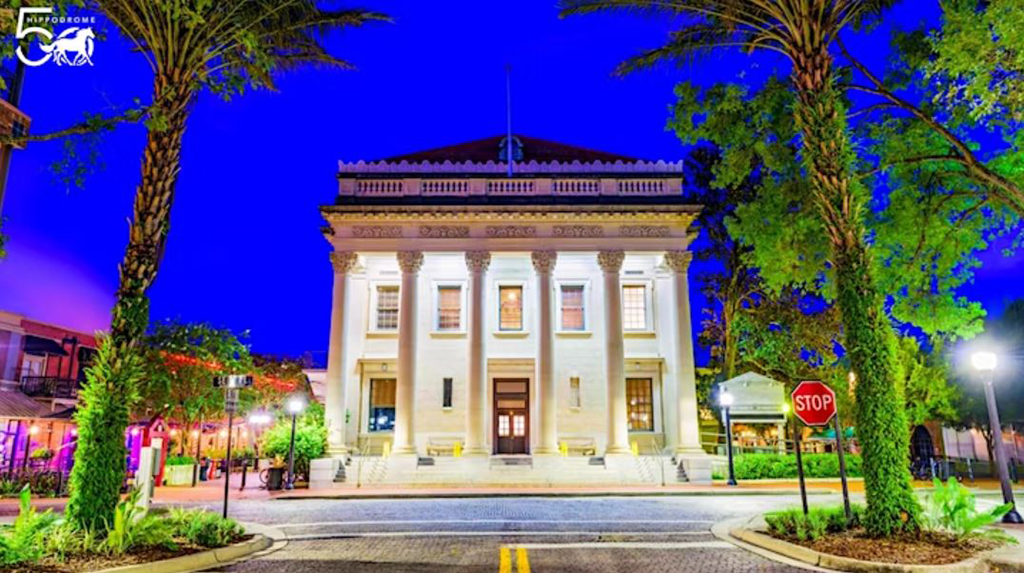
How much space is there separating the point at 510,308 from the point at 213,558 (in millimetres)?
21187

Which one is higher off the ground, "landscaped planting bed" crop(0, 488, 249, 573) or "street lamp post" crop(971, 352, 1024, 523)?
"street lamp post" crop(971, 352, 1024, 523)

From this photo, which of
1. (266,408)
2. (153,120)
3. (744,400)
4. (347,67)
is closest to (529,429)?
(744,400)

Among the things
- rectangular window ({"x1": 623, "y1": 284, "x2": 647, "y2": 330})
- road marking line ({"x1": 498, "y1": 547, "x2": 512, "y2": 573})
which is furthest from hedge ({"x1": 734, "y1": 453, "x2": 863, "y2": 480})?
road marking line ({"x1": 498, "y1": 547, "x2": 512, "y2": 573})

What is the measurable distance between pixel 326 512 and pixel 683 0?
44.6 feet

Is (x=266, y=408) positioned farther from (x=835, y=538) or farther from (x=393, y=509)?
(x=835, y=538)

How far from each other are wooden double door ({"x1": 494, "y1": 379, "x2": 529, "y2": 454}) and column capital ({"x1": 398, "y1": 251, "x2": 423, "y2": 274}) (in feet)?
21.3

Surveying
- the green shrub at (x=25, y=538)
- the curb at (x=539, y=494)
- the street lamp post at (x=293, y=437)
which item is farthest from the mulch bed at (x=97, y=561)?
the street lamp post at (x=293, y=437)

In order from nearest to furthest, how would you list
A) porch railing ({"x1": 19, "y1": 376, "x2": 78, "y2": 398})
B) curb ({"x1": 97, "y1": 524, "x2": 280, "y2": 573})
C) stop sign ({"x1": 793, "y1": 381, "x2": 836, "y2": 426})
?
1. curb ({"x1": 97, "y1": 524, "x2": 280, "y2": 573})
2. stop sign ({"x1": 793, "y1": 381, "x2": 836, "y2": 426})
3. porch railing ({"x1": 19, "y1": 376, "x2": 78, "y2": 398})

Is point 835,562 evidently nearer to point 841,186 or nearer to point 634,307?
point 841,186

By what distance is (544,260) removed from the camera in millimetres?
27078

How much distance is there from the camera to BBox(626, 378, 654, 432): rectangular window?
29.3 meters

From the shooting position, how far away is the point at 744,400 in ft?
81.3

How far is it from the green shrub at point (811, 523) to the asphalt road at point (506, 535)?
0.89m

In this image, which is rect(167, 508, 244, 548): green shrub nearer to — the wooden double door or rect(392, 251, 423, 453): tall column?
rect(392, 251, 423, 453): tall column
